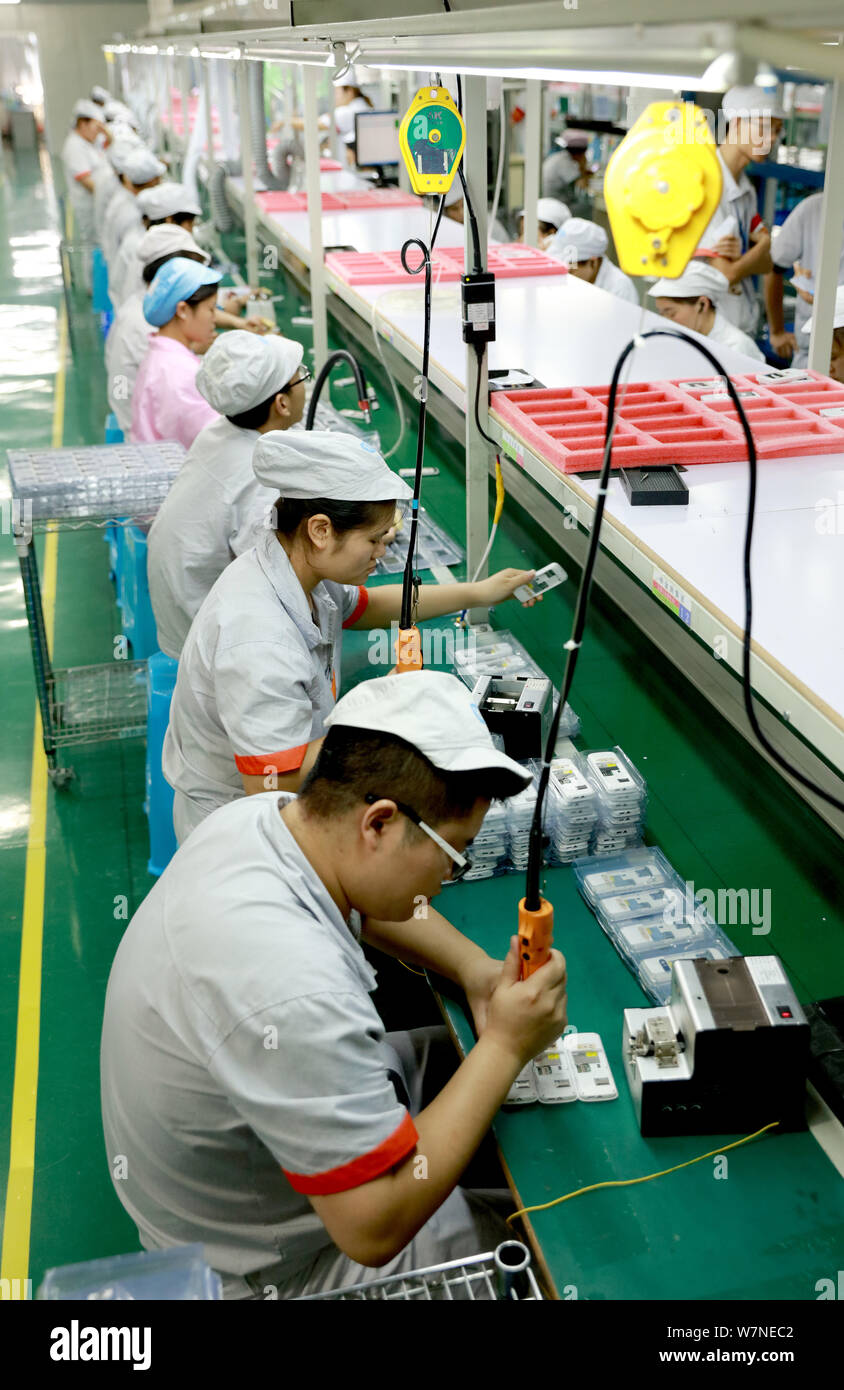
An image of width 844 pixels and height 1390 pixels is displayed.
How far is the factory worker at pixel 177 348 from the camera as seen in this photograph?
4473mm

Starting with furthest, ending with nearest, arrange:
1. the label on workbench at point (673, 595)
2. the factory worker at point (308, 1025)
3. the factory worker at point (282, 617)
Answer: the factory worker at point (282, 617), the label on workbench at point (673, 595), the factory worker at point (308, 1025)

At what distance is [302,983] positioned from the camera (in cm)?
144

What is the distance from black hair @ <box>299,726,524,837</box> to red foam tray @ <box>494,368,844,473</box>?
4.06ft

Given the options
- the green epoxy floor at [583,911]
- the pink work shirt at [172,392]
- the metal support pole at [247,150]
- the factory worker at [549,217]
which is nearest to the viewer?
the green epoxy floor at [583,911]

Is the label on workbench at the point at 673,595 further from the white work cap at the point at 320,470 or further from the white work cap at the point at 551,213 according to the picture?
the white work cap at the point at 551,213

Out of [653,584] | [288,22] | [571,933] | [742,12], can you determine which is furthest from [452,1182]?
[288,22]

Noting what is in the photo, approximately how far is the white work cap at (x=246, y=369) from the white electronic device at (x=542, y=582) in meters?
0.90

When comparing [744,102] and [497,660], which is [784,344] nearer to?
[744,102]

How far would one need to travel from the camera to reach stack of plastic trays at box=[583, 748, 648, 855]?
2477 mm

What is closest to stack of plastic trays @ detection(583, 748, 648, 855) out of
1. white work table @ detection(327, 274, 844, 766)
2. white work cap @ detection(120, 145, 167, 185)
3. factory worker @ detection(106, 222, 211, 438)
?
white work table @ detection(327, 274, 844, 766)

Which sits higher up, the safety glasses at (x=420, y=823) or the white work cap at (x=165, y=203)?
the white work cap at (x=165, y=203)

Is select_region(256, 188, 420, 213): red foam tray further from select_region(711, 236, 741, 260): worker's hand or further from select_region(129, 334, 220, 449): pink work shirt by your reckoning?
select_region(129, 334, 220, 449): pink work shirt

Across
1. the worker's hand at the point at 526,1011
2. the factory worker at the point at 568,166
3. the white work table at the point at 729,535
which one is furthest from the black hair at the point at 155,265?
the factory worker at the point at 568,166
